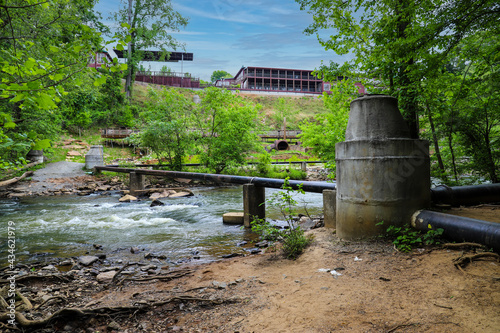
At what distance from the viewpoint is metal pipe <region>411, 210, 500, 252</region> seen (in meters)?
3.31

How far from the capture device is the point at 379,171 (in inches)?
A: 165

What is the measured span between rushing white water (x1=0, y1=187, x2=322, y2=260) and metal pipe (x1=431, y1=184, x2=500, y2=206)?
3.82 metres

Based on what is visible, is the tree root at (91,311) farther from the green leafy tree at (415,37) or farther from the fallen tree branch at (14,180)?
the fallen tree branch at (14,180)

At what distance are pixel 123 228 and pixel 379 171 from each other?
6.45 metres

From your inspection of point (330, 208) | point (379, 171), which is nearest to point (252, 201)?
point (330, 208)

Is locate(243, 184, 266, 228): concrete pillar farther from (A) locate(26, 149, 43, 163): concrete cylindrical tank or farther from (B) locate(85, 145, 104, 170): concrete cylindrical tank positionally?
(A) locate(26, 149, 43, 163): concrete cylindrical tank

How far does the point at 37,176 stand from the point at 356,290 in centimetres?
2054

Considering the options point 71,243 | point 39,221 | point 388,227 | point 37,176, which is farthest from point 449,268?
point 37,176

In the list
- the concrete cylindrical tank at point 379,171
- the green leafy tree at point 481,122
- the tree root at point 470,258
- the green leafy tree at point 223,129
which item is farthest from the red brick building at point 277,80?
the tree root at point 470,258

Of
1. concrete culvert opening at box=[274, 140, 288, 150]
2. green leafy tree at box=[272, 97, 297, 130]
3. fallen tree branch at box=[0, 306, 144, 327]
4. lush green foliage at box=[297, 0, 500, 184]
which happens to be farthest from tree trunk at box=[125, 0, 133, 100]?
fallen tree branch at box=[0, 306, 144, 327]

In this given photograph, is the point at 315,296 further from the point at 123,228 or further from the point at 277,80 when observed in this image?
the point at 277,80

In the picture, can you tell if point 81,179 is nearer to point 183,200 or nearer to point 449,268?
point 183,200

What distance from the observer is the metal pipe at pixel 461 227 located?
331 cm

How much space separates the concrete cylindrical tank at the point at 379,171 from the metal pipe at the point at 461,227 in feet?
Result: 0.64
